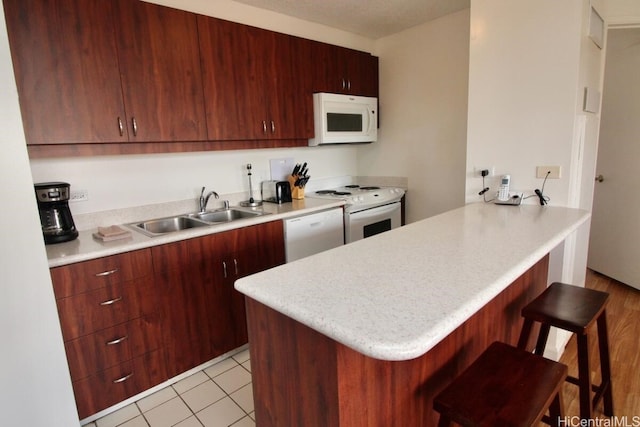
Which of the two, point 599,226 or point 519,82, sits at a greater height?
point 519,82

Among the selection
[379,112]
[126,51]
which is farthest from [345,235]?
[126,51]

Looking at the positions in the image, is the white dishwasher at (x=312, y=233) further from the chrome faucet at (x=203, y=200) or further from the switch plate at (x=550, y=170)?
the switch plate at (x=550, y=170)

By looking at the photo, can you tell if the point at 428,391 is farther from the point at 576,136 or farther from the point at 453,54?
the point at 453,54

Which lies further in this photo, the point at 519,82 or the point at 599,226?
the point at 599,226

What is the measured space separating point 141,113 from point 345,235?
173 cm

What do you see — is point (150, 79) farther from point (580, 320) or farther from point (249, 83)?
point (580, 320)

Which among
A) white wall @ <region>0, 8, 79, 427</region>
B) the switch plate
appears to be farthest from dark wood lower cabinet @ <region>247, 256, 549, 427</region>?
the switch plate

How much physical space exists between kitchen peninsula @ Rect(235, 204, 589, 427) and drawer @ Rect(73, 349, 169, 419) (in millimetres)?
1041

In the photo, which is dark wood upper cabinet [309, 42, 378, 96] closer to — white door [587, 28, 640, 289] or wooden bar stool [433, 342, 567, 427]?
white door [587, 28, 640, 289]

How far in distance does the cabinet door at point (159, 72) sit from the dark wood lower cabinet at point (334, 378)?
4.84ft

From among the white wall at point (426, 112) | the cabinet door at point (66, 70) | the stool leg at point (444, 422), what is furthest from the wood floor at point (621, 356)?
the cabinet door at point (66, 70)

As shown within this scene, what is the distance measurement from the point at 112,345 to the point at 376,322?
1.65 meters

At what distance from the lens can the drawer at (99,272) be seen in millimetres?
1645

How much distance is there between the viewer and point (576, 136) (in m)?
2.02
